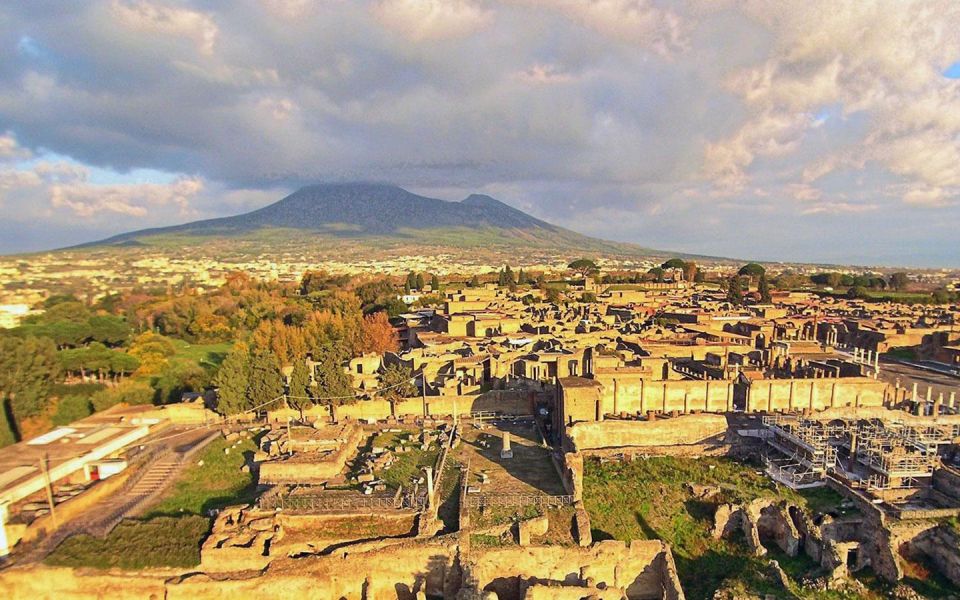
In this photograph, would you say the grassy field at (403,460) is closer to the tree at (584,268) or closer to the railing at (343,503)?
the railing at (343,503)

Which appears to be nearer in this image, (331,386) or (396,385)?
(331,386)

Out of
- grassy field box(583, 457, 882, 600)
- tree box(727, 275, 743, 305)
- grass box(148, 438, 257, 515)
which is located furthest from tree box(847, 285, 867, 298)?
grass box(148, 438, 257, 515)

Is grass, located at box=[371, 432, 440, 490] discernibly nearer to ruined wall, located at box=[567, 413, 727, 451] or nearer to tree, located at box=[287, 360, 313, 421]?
tree, located at box=[287, 360, 313, 421]

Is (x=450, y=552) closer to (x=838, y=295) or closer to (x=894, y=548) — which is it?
(x=894, y=548)

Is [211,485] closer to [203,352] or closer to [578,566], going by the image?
[578,566]

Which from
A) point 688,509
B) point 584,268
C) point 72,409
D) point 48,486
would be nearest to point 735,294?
point 584,268

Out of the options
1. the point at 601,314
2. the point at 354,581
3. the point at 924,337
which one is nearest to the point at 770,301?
the point at 924,337
